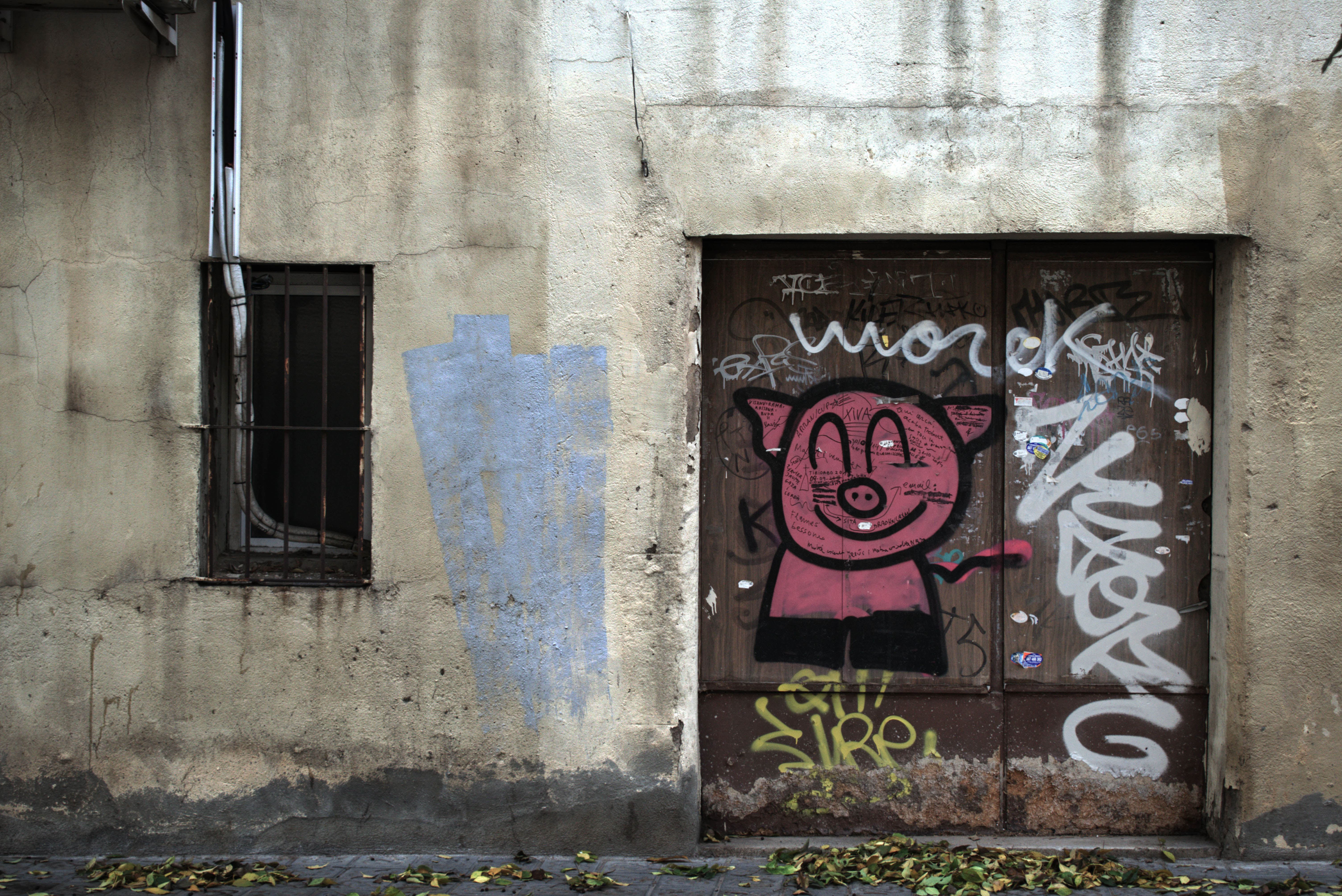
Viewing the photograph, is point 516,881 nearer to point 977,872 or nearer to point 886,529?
point 977,872

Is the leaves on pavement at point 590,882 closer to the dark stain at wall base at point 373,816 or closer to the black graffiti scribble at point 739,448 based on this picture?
the dark stain at wall base at point 373,816

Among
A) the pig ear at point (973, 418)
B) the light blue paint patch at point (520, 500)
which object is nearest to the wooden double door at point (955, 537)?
the pig ear at point (973, 418)

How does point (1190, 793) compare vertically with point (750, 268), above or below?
below

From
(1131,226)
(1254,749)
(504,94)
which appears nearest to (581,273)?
(504,94)

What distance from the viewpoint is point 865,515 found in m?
4.20

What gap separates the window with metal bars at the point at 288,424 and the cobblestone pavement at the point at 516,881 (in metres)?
1.18

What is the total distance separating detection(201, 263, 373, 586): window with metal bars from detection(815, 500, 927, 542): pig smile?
→ 2.11 metres

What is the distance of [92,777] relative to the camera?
13.1ft

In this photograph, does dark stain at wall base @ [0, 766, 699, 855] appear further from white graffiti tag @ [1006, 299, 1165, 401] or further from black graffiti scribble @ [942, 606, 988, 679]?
white graffiti tag @ [1006, 299, 1165, 401]

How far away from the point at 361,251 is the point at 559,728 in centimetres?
220

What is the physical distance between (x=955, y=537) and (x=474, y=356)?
227 cm

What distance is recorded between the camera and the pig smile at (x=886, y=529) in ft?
13.7

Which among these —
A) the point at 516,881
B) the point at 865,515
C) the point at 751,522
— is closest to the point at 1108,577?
the point at 865,515

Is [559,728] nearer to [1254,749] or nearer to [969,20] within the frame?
[1254,749]
